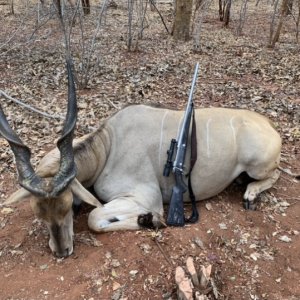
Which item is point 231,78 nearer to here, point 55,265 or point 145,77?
point 145,77

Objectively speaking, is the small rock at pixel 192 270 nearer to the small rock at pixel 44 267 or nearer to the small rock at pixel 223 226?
the small rock at pixel 223 226

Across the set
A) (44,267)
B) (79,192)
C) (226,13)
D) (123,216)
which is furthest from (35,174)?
(226,13)

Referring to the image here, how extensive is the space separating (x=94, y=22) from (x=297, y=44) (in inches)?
248

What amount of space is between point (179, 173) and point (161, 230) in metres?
0.62

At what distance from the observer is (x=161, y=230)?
417 cm

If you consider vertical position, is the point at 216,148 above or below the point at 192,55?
above

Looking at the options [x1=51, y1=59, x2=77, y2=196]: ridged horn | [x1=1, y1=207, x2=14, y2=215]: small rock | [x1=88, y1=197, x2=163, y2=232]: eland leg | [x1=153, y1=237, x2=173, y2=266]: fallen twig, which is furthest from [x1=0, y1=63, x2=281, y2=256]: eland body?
[x1=1, y1=207, x2=14, y2=215]: small rock

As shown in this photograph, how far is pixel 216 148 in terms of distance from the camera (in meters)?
4.75

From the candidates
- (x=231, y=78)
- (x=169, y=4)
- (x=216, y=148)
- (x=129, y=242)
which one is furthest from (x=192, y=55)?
(x=169, y=4)

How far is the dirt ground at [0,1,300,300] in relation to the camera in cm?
359

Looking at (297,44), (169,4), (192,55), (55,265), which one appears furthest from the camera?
(169,4)

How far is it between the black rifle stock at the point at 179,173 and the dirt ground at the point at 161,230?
0.14 m

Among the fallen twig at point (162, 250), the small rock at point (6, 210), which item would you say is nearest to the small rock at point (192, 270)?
the fallen twig at point (162, 250)

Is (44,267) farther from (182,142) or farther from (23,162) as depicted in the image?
(182,142)
